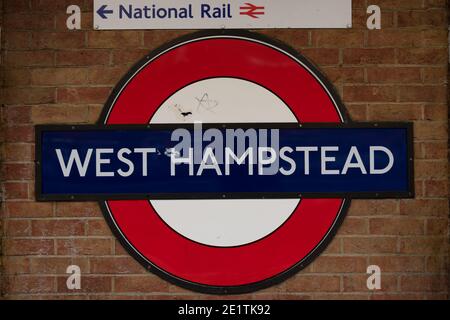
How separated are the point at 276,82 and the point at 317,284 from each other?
2.94 feet

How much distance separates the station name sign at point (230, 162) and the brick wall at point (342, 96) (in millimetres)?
73

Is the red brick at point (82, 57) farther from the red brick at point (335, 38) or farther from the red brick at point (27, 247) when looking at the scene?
the red brick at point (335, 38)

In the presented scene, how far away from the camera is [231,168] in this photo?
345 cm

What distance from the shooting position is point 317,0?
3467 millimetres

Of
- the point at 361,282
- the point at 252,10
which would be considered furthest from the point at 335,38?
the point at 361,282

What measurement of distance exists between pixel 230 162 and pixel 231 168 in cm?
3

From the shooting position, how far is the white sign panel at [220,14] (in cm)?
346

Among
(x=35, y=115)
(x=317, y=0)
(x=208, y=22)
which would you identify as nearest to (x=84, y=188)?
Result: (x=35, y=115)

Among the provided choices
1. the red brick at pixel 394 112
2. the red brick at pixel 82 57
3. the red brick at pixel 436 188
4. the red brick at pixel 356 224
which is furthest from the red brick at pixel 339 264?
the red brick at pixel 82 57

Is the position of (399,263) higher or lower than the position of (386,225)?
lower

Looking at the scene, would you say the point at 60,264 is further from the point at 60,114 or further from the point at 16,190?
the point at 60,114

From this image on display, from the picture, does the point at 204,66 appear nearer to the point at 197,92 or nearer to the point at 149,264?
the point at 197,92

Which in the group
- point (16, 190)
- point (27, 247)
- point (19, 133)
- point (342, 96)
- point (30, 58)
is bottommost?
Result: point (27, 247)

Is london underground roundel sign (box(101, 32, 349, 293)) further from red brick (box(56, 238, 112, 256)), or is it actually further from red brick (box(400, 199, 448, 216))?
red brick (box(400, 199, 448, 216))
